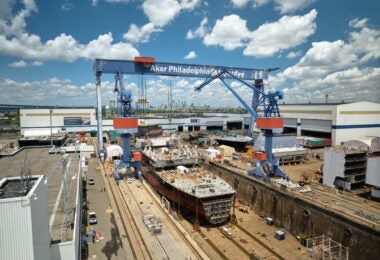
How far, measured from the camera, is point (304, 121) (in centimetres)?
6562

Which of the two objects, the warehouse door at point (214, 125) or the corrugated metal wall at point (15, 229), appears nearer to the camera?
the corrugated metal wall at point (15, 229)

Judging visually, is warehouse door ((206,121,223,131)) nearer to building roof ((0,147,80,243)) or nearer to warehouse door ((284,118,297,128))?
warehouse door ((284,118,297,128))

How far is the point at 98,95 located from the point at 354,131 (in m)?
55.7

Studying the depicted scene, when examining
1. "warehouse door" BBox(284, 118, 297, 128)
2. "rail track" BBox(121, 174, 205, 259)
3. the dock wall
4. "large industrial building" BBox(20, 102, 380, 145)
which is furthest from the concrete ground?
"warehouse door" BBox(284, 118, 297, 128)

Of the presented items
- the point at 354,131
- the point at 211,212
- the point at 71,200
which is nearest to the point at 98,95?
the point at 71,200

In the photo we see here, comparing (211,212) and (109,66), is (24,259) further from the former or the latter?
(109,66)

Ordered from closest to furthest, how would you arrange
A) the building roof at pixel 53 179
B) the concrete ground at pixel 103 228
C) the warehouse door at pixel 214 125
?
the building roof at pixel 53 179 < the concrete ground at pixel 103 228 < the warehouse door at pixel 214 125

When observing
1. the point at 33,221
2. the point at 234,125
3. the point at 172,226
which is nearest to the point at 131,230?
the point at 172,226

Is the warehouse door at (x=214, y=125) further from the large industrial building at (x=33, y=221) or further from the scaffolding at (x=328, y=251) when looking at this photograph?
the large industrial building at (x=33, y=221)

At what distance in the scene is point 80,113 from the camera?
76.4m

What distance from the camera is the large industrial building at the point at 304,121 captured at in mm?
57469

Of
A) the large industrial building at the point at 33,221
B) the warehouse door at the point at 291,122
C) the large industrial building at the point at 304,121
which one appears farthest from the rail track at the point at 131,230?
the warehouse door at the point at 291,122

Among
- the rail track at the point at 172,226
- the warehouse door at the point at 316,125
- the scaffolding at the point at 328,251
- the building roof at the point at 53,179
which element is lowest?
the scaffolding at the point at 328,251

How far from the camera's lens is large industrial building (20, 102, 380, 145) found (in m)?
57.5
